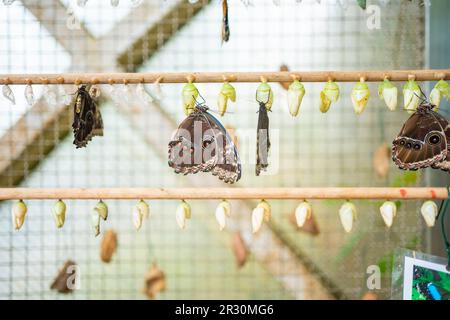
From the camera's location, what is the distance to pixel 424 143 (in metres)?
1.84

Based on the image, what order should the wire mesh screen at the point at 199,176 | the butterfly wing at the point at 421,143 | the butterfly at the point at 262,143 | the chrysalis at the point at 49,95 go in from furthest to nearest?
the wire mesh screen at the point at 199,176, the chrysalis at the point at 49,95, the butterfly at the point at 262,143, the butterfly wing at the point at 421,143

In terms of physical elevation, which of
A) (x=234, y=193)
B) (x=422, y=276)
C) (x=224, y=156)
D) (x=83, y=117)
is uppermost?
(x=83, y=117)

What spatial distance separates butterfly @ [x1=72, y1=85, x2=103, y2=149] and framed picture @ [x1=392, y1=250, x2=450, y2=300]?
4.64 ft

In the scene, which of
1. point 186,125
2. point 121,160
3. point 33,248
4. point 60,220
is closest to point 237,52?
point 121,160

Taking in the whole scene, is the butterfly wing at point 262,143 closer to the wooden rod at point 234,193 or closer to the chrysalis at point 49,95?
the wooden rod at point 234,193

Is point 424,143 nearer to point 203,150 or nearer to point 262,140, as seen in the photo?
point 262,140

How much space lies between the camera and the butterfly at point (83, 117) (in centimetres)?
199

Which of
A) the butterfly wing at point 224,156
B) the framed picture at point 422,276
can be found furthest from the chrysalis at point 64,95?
the framed picture at point 422,276

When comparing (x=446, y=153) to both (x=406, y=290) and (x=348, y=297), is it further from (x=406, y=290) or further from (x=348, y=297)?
(x=348, y=297)

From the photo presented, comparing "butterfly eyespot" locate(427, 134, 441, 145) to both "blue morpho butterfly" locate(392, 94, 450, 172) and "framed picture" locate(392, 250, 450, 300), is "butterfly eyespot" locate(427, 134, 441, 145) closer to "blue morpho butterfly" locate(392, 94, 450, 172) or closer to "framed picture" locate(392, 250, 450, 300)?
"blue morpho butterfly" locate(392, 94, 450, 172)

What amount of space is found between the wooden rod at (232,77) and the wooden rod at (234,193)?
0.44 metres

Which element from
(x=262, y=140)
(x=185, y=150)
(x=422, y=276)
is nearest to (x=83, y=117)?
(x=185, y=150)

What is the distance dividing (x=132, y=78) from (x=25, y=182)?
128cm

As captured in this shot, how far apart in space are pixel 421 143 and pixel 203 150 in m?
0.82
